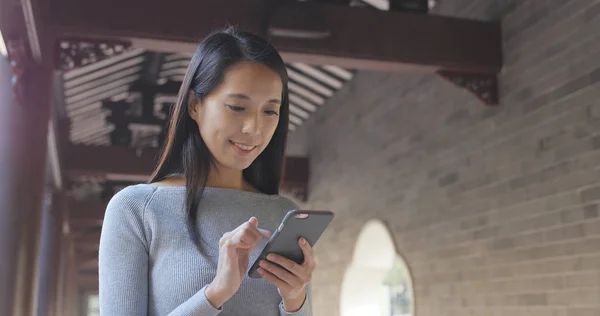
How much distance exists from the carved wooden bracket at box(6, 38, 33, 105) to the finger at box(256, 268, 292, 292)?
3.05 m

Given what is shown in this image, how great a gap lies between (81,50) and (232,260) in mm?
3310

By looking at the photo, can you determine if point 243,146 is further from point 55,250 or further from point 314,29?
point 55,250

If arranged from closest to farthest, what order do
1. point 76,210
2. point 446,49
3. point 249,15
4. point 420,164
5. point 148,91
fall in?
1. point 249,15
2. point 446,49
3. point 420,164
4. point 148,91
5. point 76,210

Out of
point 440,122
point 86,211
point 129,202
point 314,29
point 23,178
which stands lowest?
point 129,202

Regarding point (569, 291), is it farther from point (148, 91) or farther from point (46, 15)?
point (148, 91)

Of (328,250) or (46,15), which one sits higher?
(46,15)

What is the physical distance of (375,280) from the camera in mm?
6695

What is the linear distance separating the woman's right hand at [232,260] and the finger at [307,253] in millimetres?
53

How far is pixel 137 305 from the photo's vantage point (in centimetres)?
99

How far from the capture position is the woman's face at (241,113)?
1.05 metres

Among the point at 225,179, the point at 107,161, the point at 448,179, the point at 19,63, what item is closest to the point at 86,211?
the point at 107,161

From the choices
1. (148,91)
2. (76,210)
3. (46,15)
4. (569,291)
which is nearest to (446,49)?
(569,291)

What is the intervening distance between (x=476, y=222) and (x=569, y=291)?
3.15 ft

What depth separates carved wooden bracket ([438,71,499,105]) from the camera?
447cm
